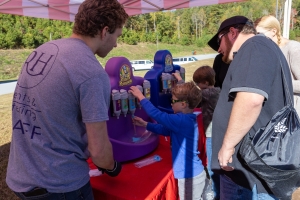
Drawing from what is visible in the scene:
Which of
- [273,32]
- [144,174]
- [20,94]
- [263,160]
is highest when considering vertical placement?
[273,32]

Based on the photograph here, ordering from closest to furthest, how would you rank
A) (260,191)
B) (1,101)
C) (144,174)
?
(260,191) < (144,174) < (1,101)

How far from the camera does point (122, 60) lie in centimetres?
162

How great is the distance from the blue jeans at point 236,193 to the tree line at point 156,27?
1937cm

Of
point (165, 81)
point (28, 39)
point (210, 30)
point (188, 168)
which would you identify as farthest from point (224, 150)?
point (210, 30)

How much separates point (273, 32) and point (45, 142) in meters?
1.76

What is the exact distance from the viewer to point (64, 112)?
2.83 ft

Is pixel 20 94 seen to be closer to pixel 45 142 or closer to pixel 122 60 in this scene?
pixel 45 142

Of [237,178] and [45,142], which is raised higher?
[45,142]

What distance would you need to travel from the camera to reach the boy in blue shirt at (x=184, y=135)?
1477 millimetres

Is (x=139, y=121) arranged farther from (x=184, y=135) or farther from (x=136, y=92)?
(x=184, y=135)

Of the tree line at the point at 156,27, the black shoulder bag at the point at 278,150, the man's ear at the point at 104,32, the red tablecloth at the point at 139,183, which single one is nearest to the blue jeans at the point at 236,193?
the black shoulder bag at the point at 278,150

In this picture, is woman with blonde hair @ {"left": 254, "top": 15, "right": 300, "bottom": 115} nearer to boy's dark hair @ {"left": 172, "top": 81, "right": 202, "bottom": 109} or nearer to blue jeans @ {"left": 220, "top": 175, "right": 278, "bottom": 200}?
boy's dark hair @ {"left": 172, "top": 81, "right": 202, "bottom": 109}

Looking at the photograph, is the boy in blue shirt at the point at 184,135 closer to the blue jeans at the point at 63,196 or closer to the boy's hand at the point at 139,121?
the boy's hand at the point at 139,121

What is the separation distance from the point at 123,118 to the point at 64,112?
0.82 metres
